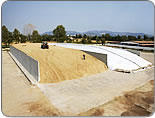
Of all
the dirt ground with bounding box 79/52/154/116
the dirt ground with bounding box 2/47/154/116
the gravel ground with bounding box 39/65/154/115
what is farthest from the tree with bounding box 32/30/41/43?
the dirt ground with bounding box 79/52/154/116

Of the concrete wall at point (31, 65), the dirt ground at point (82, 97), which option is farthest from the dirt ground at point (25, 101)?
the concrete wall at point (31, 65)

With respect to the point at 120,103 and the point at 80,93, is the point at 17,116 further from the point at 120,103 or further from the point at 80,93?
the point at 120,103

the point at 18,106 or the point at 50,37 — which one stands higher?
the point at 50,37

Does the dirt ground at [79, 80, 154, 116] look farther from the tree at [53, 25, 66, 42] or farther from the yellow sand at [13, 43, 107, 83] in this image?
the tree at [53, 25, 66, 42]

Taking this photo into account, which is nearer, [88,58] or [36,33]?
[88,58]

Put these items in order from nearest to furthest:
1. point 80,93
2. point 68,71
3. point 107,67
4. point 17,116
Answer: point 17,116, point 80,93, point 68,71, point 107,67

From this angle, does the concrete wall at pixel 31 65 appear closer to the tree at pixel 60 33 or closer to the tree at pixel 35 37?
the tree at pixel 60 33

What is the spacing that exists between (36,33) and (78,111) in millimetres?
41006

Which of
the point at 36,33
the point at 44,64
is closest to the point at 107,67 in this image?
the point at 44,64

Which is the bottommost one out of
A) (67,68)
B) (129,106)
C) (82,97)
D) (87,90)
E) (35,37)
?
(129,106)

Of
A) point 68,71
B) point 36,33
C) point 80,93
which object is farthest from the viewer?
point 36,33

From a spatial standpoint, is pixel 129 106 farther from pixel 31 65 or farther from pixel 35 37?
pixel 35 37

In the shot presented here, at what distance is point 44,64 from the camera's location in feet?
38.5

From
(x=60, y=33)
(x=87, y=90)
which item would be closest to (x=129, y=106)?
(x=87, y=90)
